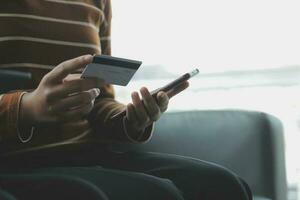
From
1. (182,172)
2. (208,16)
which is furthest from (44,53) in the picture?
(208,16)

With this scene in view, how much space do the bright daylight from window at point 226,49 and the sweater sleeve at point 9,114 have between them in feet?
3.39

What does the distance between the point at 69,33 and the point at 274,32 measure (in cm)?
88

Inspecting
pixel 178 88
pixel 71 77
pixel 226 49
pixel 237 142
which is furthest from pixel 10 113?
pixel 226 49

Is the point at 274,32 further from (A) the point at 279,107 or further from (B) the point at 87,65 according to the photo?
(B) the point at 87,65

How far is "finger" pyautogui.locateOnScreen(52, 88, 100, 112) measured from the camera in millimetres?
747

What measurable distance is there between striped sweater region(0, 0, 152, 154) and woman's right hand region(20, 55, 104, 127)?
44mm

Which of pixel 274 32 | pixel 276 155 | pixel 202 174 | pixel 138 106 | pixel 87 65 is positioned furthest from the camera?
pixel 274 32

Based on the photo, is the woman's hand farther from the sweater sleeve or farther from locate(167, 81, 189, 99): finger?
the sweater sleeve

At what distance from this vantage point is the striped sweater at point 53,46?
0.90 m

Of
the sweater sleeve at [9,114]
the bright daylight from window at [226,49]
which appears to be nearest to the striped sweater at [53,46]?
the sweater sleeve at [9,114]

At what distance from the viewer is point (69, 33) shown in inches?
39.0

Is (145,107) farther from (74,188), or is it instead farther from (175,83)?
(74,188)

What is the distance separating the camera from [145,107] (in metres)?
0.95

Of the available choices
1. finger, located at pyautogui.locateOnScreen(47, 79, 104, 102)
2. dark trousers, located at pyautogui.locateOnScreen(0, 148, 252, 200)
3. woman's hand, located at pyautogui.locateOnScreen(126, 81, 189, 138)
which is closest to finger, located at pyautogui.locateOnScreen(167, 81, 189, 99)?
woman's hand, located at pyautogui.locateOnScreen(126, 81, 189, 138)
